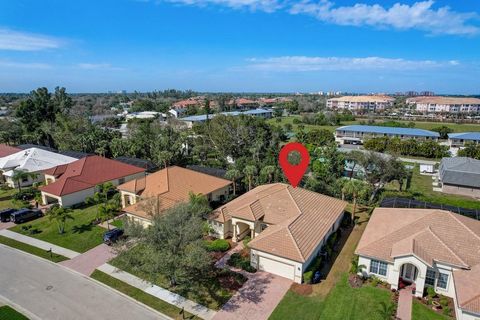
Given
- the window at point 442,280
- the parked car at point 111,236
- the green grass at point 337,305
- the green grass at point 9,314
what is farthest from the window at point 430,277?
the green grass at point 9,314

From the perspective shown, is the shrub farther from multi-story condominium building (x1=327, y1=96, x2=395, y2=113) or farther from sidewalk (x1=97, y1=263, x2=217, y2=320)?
multi-story condominium building (x1=327, y1=96, x2=395, y2=113)

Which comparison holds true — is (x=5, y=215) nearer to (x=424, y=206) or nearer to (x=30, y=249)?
(x=30, y=249)

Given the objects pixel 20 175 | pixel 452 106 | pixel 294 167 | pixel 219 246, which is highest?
pixel 452 106

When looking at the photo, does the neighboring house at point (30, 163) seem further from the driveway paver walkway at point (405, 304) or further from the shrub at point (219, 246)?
the driveway paver walkway at point (405, 304)

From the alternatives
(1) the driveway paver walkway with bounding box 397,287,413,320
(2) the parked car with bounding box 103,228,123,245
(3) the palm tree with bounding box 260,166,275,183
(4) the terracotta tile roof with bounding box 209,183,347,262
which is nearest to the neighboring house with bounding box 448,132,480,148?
(3) the palm tree with bounding box 260,166,275,183

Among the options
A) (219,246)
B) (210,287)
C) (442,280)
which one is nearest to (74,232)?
(219,246)

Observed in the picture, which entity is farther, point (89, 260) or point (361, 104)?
point (361, 104)

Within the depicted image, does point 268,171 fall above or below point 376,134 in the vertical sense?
above
